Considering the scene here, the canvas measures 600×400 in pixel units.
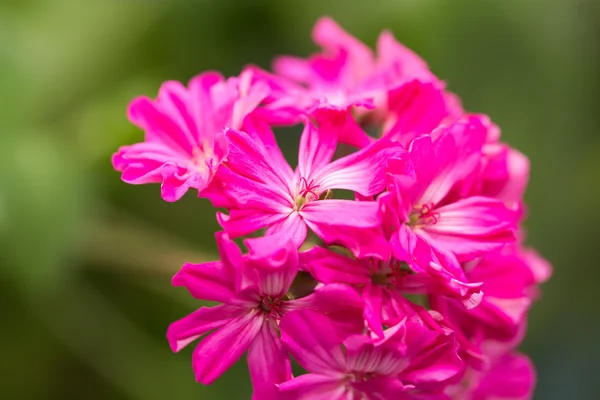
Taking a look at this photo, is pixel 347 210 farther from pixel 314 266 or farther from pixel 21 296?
pixel 21 296

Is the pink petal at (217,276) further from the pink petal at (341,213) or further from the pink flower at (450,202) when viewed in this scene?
the pink flower at (450,202)

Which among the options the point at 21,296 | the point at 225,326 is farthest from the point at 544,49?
the point at 21,296

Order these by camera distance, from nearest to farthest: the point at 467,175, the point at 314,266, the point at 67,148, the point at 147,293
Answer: the point at 314,266, the point at 467,175, the point at 67,148, the point at 147,293

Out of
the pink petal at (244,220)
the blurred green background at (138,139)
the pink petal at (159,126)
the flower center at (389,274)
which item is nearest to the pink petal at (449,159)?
the flower center at (389,274)

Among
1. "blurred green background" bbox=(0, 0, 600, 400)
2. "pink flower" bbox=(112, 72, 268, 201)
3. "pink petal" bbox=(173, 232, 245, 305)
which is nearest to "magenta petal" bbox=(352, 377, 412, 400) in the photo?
"pink petal" bbox=(173, 232, 245, 305)

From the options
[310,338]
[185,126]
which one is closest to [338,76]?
[185,126]

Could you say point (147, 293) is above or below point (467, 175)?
below
